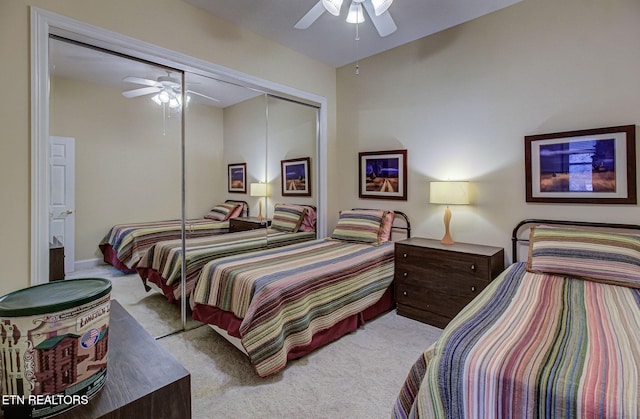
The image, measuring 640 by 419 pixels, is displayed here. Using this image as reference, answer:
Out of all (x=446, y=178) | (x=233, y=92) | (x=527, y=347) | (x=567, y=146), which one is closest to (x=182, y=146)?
(x=233, y=92)

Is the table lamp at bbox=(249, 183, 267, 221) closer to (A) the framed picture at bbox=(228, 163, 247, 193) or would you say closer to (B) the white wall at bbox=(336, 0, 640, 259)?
(A) the framed picture at bbox=(228, 163, 247, 193)

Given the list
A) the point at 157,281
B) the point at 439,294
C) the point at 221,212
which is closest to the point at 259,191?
the point at 221,212

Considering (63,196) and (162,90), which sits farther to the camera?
(162,90)

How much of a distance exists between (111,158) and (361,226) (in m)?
2.44

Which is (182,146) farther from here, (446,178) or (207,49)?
(446,178)

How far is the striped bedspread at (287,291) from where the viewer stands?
6.68ft

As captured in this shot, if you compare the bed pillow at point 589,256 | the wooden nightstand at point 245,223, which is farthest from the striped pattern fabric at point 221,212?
the bed pillow at point 589,256

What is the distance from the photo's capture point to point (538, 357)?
43.6 inches

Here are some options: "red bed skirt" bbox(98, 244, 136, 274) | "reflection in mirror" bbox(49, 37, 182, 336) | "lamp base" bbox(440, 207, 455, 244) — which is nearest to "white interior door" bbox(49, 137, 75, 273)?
"reflection in mirror" bbox(49, 37, 182, 336)

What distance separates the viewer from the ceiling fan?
2058 mm

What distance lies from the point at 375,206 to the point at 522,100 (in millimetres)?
1822

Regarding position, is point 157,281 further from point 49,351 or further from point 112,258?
point 49,351

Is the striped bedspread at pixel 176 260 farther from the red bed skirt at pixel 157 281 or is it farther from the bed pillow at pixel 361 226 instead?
the bed pillow at pixel 361 226

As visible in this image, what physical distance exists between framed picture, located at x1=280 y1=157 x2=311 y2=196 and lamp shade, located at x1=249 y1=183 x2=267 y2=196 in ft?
0.92
